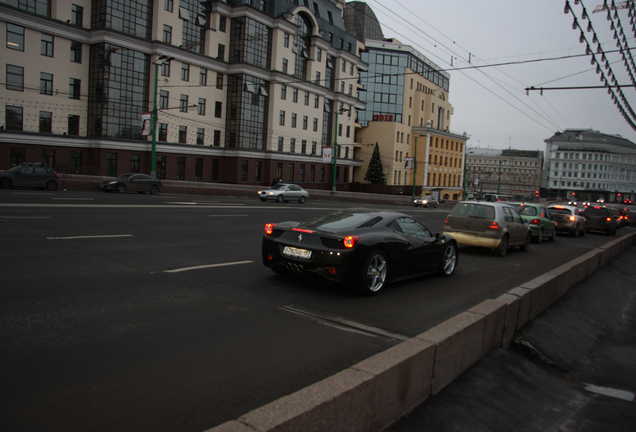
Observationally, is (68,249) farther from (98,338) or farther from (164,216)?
(164,216)

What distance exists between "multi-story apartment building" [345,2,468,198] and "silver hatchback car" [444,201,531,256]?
64.6 metres

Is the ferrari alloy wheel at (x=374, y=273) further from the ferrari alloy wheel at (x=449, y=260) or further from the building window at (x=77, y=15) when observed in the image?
the building window at (x=77, y=15)

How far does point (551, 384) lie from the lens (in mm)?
6102

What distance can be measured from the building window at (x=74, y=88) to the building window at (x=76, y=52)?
161 centimetres

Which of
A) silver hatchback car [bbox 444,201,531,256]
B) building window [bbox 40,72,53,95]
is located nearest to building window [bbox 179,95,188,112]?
building window [bbox 40,72,53,95]

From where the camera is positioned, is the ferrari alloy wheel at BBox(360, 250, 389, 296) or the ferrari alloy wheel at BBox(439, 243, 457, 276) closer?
the ferrari alloy wheel at BBox(360, 250, 389, 296)

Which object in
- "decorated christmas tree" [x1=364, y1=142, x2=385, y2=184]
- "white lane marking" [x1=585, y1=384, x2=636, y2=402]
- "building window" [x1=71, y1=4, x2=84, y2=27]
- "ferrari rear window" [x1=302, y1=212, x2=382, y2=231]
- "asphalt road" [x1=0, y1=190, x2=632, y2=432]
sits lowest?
"white lane marking" [x1=585, y1=384, x2=636, y2=402]

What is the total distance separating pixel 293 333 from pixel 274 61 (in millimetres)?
53632

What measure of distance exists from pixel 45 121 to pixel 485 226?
1489 inches

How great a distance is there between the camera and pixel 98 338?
5016mm

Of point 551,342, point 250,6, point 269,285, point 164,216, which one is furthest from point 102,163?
point 551,342

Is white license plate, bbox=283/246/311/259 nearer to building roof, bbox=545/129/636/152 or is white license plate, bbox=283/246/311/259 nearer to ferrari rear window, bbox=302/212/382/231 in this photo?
ferrari rear window, bbox=302/212/382/231

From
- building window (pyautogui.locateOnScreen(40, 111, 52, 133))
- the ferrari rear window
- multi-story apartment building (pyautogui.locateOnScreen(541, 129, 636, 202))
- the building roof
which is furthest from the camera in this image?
multi-story apartment building (pyautogui.locateOnScreen(541, 129, 636, 202))

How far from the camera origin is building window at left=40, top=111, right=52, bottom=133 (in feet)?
130
